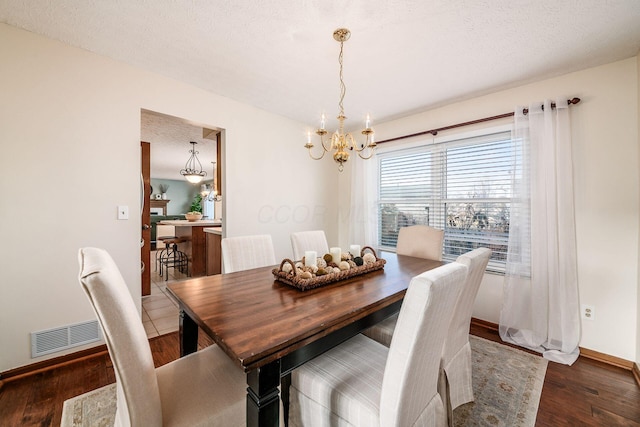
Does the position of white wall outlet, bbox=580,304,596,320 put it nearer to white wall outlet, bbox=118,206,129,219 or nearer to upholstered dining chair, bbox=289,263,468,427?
upholstered dining chair, bbox=289,263,468,427

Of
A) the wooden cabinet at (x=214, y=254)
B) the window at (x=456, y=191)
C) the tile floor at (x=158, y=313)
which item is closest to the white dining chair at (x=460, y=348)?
the window at (x=456, y=191)

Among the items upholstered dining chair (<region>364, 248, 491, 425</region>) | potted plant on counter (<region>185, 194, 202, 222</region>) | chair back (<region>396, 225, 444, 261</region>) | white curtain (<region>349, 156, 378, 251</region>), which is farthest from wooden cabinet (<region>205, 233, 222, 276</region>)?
upholstered dining chair (<region>364, 248, 491, 425</region>)

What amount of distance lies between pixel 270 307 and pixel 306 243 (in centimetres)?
127

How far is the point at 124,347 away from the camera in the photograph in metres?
0.77

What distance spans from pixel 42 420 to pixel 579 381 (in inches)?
134

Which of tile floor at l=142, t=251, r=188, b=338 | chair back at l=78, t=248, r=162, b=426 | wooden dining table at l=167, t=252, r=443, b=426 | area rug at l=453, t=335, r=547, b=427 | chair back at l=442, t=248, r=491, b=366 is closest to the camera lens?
chair back at l=78, t=248, r=162, b=426

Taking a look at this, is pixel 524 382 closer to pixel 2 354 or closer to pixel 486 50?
pixel 486 50

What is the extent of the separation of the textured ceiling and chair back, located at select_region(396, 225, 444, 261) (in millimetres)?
1431

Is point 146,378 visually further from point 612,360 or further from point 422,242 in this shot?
point 612,360

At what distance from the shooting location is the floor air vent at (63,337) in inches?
72.9

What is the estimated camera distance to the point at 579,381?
1.83m

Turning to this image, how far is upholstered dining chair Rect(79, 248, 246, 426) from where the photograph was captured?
0.75 metres

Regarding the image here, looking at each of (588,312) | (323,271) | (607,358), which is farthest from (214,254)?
(607,358)

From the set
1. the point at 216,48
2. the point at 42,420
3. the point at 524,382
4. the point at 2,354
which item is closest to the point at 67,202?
the point at 2,354
